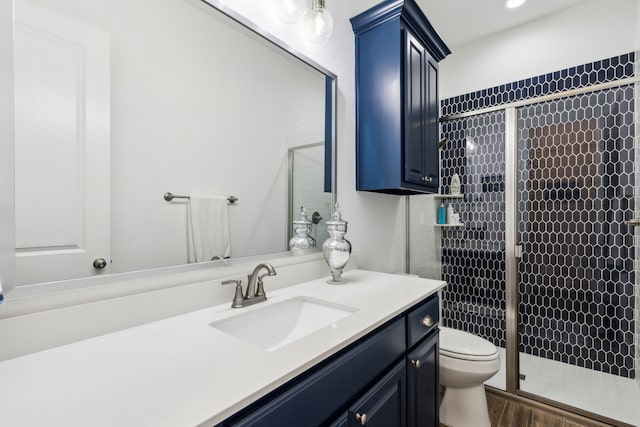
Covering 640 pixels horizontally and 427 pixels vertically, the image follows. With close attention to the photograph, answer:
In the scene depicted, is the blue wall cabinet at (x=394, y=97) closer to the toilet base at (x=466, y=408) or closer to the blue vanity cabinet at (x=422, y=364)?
the blue vanity cabinet at (x=422, y=364)

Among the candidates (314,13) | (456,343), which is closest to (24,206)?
(314,13)

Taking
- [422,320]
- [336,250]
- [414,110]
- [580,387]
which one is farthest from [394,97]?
[580,387]

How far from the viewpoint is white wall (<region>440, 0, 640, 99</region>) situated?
2150 mm

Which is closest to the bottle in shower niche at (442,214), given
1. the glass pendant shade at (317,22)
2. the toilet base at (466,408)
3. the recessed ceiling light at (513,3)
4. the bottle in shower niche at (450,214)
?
the bottle in shower niche at (450,214)

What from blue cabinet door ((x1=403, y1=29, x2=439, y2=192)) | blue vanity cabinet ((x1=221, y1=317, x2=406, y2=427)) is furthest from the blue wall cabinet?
blue vanity cabinet ((x1=221, y1=317, x2=406, y2=427))

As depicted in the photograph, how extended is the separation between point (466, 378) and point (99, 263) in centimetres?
179

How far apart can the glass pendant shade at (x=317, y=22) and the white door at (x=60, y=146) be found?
920 mm

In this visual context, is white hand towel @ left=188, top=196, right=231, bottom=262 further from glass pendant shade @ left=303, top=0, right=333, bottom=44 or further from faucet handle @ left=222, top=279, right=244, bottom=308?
glass pendant shade @ left=303, top=0, right=333, bottom=44

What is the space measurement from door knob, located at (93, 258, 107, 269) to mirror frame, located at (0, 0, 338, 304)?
30mm

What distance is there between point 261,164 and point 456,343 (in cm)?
152

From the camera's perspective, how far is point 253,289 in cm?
112

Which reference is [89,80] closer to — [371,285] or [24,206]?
[24,206]

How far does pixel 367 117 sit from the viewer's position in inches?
70.0

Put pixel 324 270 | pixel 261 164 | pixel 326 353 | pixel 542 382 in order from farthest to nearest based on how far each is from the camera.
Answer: pixel 542 382 → pixel 324 270 → pixel 261 164 → pixel 326 353
